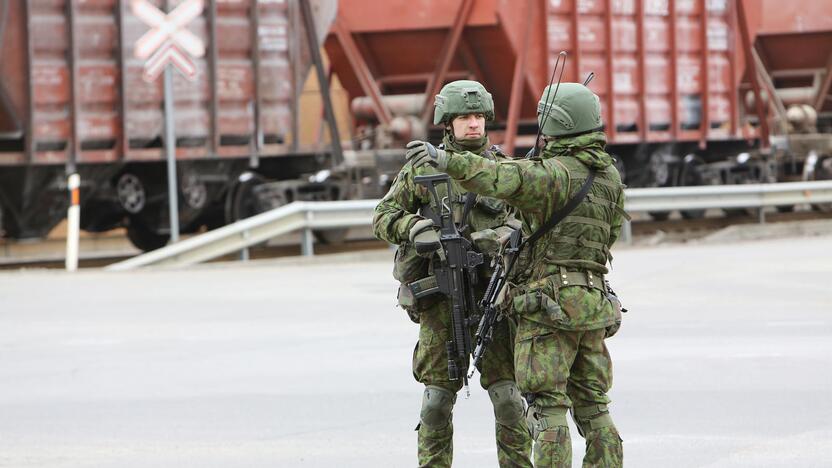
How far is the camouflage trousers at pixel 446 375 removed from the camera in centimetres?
627

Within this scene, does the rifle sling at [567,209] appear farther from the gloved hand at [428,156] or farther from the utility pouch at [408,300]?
the utility pouch at [408,300]

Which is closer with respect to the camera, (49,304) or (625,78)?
(49,304)

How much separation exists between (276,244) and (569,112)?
17014 millimetres

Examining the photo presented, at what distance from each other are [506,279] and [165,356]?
5.32m

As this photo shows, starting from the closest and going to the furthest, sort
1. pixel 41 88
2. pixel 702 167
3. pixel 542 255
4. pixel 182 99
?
pixel 542 255, pixel 41 88, pixel 182 99, pixel 702 167

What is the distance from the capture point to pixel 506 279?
6.00 metres

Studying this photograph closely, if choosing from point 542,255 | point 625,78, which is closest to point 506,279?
point 542,255

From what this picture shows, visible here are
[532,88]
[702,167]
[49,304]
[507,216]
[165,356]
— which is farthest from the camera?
[702,167]

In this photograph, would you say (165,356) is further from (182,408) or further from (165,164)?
(165,164)

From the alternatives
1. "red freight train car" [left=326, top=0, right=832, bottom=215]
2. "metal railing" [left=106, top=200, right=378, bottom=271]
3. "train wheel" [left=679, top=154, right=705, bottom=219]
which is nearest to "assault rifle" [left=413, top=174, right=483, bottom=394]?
"metal railing" [left=106, top=200, right=378, bottom=271]

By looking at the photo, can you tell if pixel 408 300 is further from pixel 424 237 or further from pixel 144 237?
pixel 144 237

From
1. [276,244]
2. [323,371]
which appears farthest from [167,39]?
[323,371]

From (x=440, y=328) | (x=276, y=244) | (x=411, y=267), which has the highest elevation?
(x=411, y=267)

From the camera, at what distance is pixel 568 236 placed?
19.2 feet
